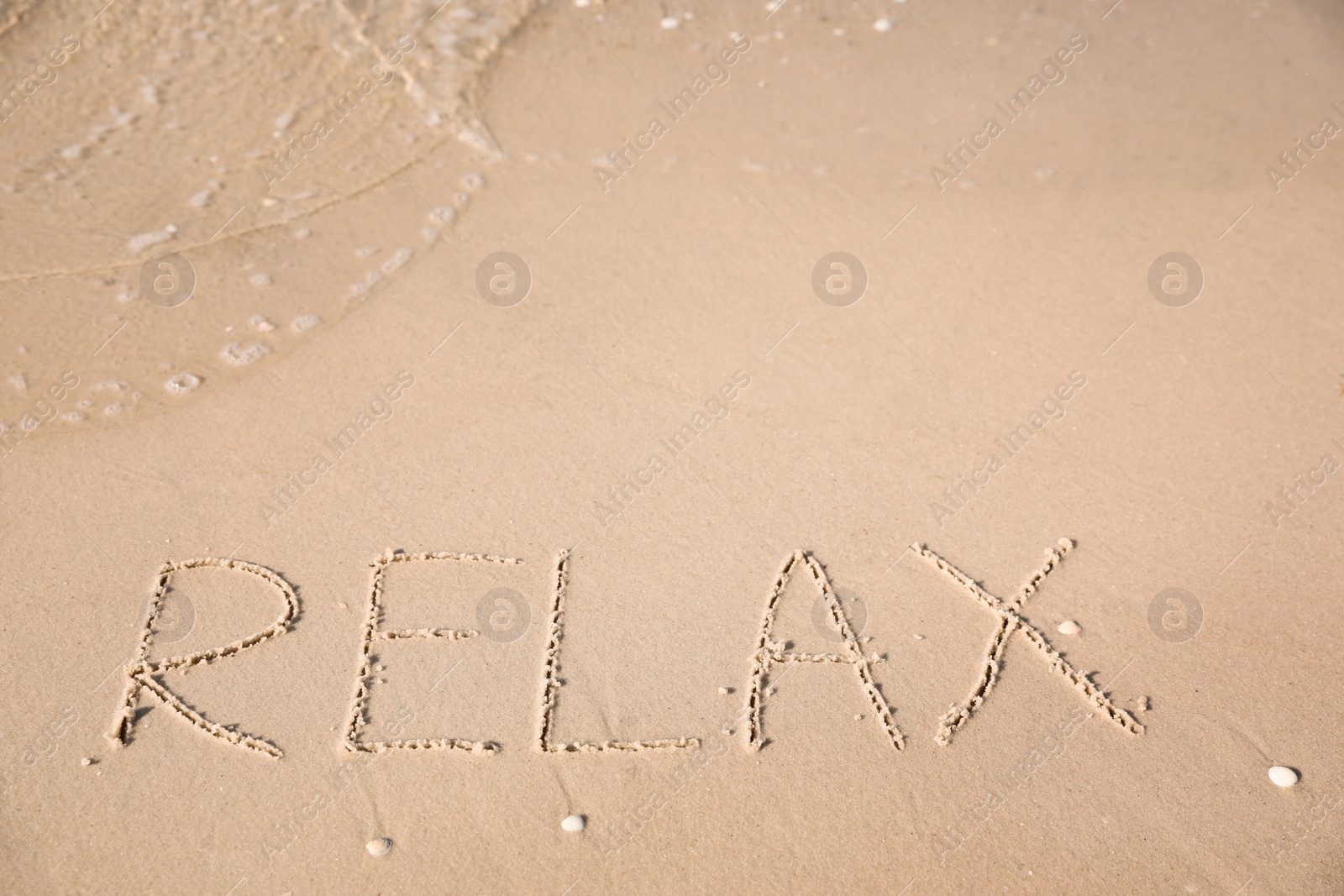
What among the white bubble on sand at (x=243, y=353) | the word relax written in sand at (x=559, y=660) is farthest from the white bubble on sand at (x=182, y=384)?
the word relax written in sand at (x=559, y=660)

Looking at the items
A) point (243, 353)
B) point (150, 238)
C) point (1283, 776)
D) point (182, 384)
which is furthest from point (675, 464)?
point (150, 238)

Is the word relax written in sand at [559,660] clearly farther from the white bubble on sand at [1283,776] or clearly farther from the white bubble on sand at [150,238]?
the white bubble on sand at [150,238]

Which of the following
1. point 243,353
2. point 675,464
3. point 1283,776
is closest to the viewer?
point 1283,776

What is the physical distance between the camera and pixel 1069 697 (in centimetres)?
315

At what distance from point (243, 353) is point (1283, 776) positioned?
422cm

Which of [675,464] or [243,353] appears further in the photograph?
[243,353]

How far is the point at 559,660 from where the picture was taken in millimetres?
3215

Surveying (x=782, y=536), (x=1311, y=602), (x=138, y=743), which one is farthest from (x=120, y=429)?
(x=1311, y=602)

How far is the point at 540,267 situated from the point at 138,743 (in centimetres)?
261

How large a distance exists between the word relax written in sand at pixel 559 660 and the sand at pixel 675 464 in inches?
0.6

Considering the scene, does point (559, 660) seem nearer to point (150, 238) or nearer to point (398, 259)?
point (398, 259)

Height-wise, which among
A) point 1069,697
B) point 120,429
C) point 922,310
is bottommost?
point 120,429

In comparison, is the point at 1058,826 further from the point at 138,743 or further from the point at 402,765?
the point at 138,743

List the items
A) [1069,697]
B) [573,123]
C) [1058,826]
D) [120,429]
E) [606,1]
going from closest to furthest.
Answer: [1058,826] < [1069,697] < [120,429] < [573,123] < [606,1]
